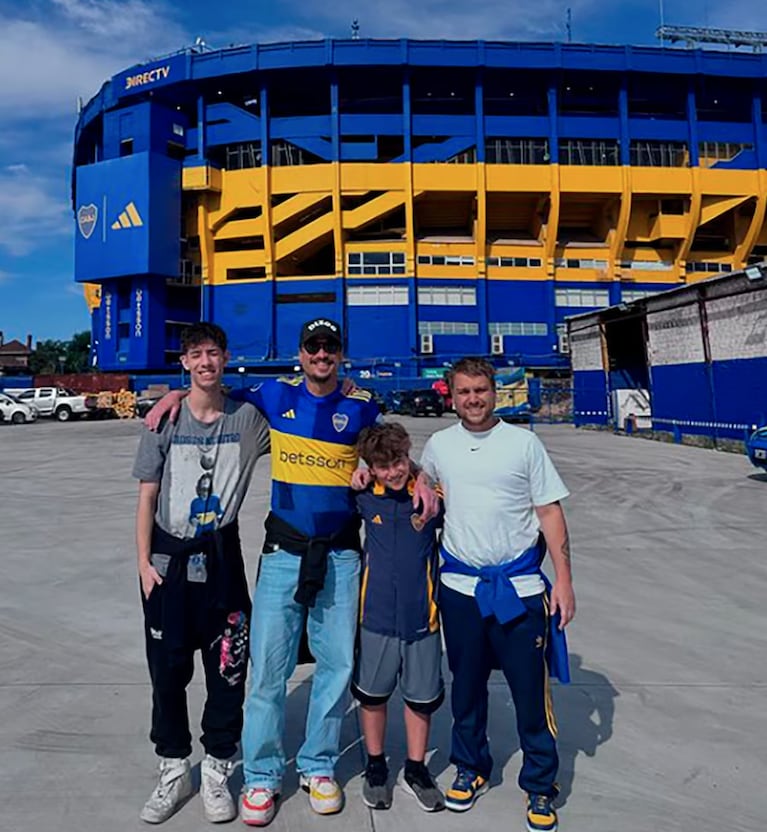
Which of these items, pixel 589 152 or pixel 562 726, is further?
pixel 589 152

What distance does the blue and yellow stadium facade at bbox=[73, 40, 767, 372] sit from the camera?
123ft

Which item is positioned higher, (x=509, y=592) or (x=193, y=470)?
(x=193, y=470)

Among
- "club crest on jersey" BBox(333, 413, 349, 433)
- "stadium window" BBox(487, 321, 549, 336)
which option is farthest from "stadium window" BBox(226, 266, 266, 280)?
"club crest on jersey" BBox(333, 413, 349, 433)

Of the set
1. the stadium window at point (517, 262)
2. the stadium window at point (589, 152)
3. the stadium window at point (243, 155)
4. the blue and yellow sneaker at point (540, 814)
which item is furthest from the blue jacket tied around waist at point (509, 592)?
the stadium window at point (589, 152)

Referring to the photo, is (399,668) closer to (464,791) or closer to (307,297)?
(464,791)

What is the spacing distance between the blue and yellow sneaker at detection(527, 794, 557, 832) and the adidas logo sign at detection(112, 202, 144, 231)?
130ft

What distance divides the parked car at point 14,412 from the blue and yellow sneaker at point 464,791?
1301 inches

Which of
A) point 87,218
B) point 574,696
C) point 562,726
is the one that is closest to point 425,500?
point 562,726

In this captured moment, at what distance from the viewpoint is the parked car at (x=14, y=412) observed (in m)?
30.7

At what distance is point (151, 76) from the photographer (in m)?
39.2

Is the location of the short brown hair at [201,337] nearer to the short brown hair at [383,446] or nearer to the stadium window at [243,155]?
the short brown hair at [383,446]

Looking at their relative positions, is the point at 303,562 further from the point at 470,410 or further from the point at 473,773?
the point at 473,773

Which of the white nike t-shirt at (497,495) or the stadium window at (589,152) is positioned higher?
the stadium window at (589,152)

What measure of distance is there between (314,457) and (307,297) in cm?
3731
